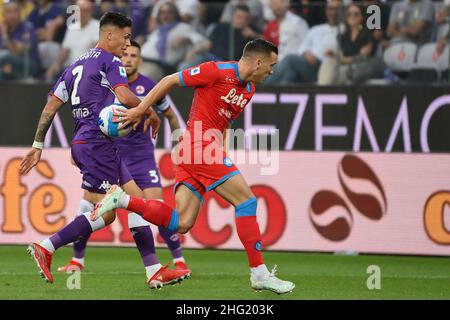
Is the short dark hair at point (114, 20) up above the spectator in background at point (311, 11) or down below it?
below

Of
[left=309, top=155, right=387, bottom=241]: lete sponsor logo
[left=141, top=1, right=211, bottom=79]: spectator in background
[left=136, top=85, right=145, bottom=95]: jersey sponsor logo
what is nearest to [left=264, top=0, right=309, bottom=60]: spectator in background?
[left=141, top=1, right=211, bottom=79]: spectator in background

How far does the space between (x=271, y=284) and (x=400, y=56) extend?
5670 mm

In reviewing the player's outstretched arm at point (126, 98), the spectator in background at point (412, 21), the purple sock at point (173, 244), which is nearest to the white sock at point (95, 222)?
the player's outstretched arm at point (126, 98)

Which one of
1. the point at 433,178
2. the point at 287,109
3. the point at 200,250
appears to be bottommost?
the point at 200,250

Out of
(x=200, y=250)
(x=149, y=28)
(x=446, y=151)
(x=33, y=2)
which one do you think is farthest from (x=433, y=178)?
(x=33, y=2)

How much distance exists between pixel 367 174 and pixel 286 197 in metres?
1.04

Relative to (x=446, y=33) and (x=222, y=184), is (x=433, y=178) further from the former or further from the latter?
(x=222, y=184)

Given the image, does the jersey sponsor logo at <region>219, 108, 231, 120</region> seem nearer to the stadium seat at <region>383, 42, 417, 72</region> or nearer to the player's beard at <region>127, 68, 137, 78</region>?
the player's beard at <region>127, 68, 137, 78</region>

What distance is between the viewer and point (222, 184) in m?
8.42

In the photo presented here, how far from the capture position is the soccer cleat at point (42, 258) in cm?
826

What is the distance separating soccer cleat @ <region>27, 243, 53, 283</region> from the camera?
826cm

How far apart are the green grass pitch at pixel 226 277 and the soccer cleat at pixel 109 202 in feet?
2.18

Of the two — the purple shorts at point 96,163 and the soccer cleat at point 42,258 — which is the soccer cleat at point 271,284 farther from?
the soccer cleat at point 42,258
